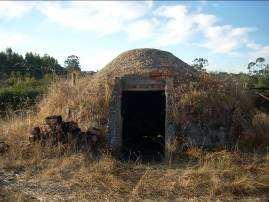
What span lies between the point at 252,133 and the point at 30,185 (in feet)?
17.5

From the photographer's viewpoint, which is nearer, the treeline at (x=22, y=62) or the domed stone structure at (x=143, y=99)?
the domed stone structure at (x=143, y=99)

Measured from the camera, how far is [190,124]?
10.1 meters

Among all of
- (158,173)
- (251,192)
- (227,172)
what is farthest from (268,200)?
(158,173)

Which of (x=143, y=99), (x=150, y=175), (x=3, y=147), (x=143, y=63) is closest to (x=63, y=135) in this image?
(x=3, y=147)

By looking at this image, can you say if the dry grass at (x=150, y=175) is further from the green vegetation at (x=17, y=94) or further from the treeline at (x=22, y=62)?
the treeline at (x=22, y=62)

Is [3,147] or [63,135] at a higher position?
[63,135]

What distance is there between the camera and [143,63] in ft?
38.0

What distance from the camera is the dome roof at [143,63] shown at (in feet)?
36.9

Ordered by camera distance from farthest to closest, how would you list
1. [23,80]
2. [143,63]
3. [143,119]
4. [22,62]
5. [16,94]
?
[22,62] → [23,80] → [16,94] → [143,119] → [143,63]

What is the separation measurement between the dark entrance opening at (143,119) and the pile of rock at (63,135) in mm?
2896

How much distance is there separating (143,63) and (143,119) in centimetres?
248

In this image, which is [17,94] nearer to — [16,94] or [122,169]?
[16,94]

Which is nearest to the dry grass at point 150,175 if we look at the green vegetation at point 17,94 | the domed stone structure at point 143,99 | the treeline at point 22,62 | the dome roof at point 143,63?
the domed stone structure at point 143,99

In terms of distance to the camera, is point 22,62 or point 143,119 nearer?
point 143,119
